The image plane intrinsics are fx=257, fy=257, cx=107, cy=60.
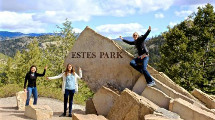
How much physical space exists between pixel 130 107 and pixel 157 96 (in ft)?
4.11

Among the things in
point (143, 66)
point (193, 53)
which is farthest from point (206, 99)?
point (193, 53)

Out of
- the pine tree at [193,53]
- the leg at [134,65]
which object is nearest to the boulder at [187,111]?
the leg at [134,65]

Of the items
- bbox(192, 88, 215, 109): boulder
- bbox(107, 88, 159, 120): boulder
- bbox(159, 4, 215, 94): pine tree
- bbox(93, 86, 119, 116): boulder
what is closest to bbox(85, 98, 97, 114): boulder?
bbox(93, 86, 119, 116): boulder

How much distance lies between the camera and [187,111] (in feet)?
30.3

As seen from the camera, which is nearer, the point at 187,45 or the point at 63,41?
the point at 187,45

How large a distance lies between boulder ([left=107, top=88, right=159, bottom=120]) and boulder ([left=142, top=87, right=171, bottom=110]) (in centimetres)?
30

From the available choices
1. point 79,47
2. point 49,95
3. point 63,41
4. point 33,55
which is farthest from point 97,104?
point 33,55

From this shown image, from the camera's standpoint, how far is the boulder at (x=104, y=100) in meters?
10.9

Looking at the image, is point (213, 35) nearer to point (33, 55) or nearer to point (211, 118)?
point (211, 118)

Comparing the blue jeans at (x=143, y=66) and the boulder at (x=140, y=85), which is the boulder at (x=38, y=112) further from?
the blue jeans at (x=143, y=66)

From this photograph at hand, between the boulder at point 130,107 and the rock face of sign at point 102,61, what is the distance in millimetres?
1308

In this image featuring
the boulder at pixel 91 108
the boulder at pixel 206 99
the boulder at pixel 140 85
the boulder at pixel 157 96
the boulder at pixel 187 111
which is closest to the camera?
the boulder at pixel 187 111

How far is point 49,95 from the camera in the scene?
17031 mm

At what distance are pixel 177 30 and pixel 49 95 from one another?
12.8 m
